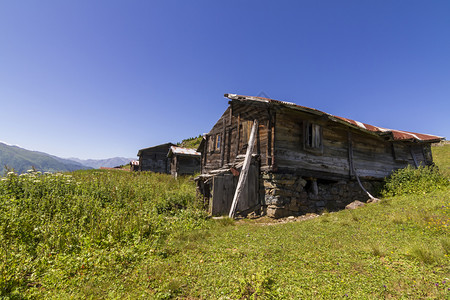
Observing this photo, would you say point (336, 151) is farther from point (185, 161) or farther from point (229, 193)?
point (185, 161)

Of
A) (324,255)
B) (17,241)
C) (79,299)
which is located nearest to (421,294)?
(324,255)

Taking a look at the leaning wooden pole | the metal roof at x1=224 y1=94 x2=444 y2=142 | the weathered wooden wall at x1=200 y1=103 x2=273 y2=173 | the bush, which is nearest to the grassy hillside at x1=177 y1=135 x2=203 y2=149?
the weathered wooden wall at x1=200 y1=103 x2=273 y2=173

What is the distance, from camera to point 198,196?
35.9 ft

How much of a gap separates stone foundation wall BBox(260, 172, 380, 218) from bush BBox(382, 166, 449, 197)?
1626 millimetres

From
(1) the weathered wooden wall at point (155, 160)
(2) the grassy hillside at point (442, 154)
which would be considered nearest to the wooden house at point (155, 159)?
(1) the weathered wooden wall at point (155, 160)

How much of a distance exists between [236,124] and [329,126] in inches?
222

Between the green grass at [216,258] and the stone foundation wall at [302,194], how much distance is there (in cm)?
241

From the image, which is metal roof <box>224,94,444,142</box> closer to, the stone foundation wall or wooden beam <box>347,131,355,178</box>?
Result: wooden beam <box>347,131,355,178</box>

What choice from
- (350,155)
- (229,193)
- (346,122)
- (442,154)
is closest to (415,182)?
(350,155)

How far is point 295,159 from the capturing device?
11016mm

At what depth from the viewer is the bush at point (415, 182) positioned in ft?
37.3

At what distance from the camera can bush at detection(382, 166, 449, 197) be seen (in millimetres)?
11367

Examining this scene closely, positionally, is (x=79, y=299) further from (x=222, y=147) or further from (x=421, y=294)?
(x=222, y=147)

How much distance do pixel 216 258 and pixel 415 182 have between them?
13.4m
